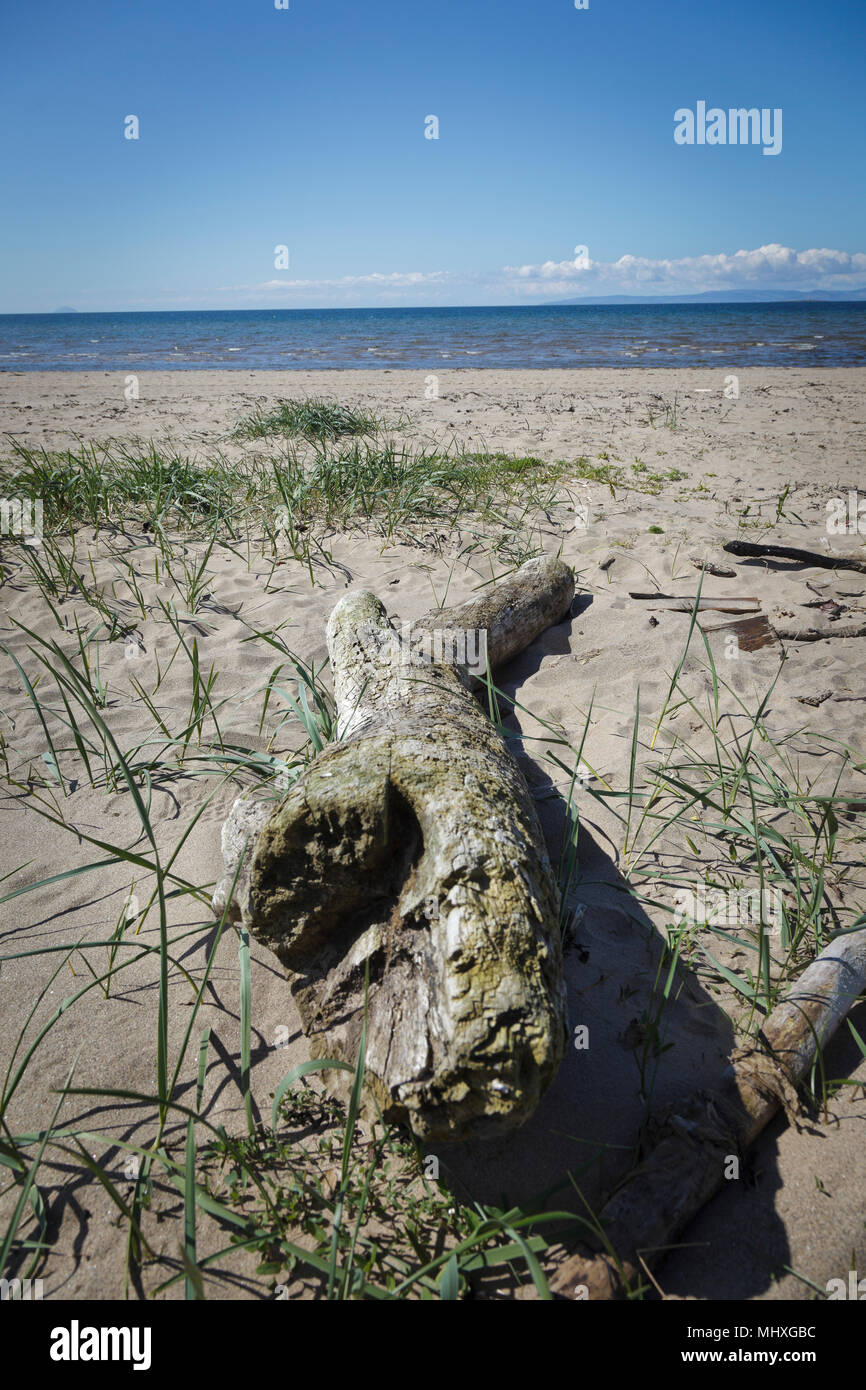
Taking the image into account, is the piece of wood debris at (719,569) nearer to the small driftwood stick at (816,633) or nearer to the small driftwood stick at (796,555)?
the small driftwood stick at (796,555)

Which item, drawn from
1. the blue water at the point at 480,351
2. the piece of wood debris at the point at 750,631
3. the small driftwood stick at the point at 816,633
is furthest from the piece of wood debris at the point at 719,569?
the blue water at the point at 480,351

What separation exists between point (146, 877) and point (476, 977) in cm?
145

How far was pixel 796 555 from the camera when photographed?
15.3 ft

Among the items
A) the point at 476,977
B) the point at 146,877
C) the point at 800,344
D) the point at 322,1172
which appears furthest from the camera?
the point at 800,344

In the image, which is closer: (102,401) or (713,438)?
(713,438)

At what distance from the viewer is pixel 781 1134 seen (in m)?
1.62

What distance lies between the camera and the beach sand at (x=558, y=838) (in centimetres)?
149

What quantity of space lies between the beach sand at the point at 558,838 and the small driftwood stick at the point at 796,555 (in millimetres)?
75

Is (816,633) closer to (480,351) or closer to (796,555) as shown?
(796,555)

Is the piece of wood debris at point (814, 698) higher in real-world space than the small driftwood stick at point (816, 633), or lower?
lower

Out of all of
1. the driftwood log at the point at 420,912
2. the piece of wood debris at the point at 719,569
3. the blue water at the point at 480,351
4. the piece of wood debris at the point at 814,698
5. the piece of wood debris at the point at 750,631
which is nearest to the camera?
the driftwood log at the point at 420,912

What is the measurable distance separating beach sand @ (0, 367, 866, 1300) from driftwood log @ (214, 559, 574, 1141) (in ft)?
0.88
